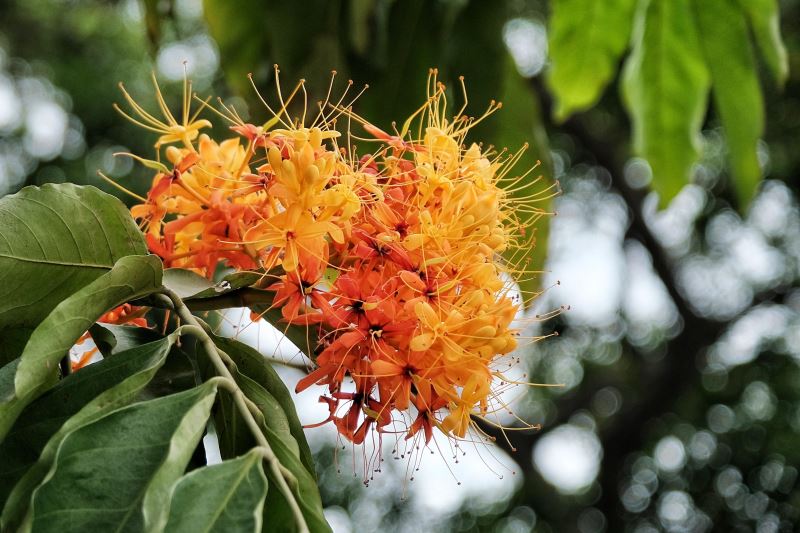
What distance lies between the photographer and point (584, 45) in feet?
6.80

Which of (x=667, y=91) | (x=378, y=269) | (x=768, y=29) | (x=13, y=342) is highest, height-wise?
(x=13, y=342)

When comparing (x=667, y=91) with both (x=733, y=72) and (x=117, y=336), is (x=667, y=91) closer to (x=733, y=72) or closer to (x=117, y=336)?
(x=733, y=72)

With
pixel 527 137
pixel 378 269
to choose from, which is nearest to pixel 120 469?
pixel 378 269

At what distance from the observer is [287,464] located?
32.2 inches

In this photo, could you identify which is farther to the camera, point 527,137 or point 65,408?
point 527,137

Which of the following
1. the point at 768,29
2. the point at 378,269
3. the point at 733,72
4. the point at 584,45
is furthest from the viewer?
the point at 584,45

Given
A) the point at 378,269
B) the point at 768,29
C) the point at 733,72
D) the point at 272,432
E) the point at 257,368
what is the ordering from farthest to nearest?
the point at 733,72 → the point at 768,29 → the point at 378,269 → the point at 257,368 → the point at 272,432

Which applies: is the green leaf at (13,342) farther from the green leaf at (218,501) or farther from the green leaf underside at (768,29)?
the green leaf underside at (768,29)

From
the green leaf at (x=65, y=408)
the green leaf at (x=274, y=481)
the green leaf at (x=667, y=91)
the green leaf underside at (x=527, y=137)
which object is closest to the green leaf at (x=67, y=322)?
the green leaf at (x=65, y=408)

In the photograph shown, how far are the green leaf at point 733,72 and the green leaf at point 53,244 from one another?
4.38 feet

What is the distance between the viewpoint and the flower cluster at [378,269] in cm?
101

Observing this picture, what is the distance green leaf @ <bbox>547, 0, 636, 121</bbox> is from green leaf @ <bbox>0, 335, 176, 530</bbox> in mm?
1439

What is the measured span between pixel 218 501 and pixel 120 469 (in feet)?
0.24

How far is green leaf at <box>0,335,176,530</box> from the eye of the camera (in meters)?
0.72
